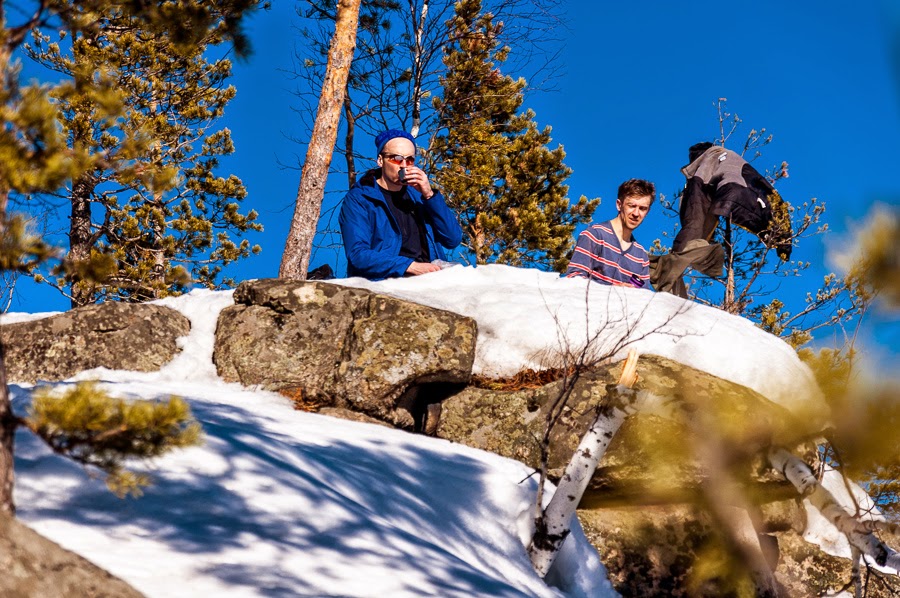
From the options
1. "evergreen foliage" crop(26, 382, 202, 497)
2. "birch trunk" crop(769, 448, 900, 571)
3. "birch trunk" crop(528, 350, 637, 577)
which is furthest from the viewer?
"birch trunk" crop(528, 350, 637, 577)

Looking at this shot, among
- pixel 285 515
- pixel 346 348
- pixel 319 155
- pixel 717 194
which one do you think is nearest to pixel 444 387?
pixel 346 348

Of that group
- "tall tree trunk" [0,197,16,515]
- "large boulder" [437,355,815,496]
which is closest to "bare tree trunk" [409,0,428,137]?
"large boulder" [437,355,815,496]

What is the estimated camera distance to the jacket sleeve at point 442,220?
21.0 ft

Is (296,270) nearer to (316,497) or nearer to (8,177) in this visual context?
(316,497)

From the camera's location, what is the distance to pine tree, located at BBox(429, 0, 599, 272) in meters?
13.7

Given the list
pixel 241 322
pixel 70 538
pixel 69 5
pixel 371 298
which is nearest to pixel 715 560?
pixel 70 538

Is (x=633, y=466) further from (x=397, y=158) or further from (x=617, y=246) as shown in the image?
(x=397, y=158)

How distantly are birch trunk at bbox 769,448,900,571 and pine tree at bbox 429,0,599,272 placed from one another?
10.7 metres

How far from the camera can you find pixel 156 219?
13789 mm

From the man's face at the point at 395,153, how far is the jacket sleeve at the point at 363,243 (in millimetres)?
329

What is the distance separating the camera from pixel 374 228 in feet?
20.6

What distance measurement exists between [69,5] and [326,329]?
356cm

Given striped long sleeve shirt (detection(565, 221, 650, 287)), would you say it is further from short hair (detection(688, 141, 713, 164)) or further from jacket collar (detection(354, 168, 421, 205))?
short hair (detection(688, 141, 713, 164))

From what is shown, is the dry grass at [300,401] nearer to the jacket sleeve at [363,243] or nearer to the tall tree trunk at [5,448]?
the jacket sleeve at [363,243]
